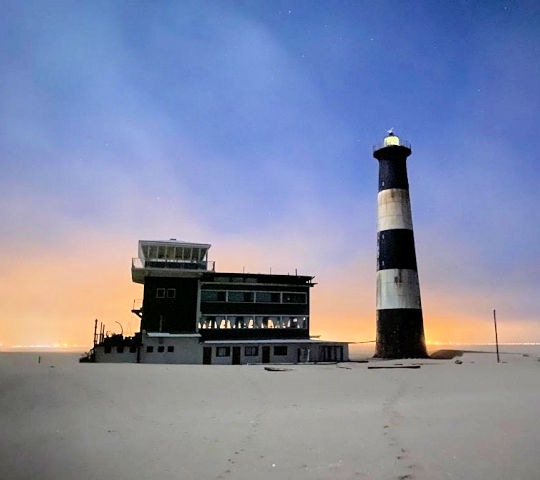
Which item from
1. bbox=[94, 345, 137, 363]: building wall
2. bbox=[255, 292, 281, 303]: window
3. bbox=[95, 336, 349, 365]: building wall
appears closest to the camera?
bbox=[94, 345, 137, 363]: building wall

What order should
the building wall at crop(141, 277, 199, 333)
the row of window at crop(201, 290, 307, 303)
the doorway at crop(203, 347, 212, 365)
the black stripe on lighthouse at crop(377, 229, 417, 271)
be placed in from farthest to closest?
the row of window at crop(201, 290, 307, 303) < the black stripe on lighthouse at crop(377, 229, 417, 271) < the building wall at crop(141, 277, 199, 333) < the doorway at crop(203, 347, 212, 365)

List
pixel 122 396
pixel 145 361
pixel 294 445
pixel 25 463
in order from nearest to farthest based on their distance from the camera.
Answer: pixel 25 463 → pixel 294 445 → pixel 122 396 → pixel 145 361

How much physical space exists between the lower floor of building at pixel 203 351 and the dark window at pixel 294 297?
4.68 metres

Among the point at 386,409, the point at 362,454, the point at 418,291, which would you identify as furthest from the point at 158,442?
the point at 418,291

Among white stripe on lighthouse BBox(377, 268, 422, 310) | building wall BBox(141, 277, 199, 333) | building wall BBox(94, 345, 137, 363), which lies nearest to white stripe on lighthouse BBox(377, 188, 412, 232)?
white stripe on lighthouse BBox(377, 268, 422, 310)

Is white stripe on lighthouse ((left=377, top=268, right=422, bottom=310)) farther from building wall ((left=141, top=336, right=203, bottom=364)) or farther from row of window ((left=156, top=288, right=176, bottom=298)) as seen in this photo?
row of window ((left=156, top=288, right=176, bottom=298))

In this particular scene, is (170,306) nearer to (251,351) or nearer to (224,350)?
(224,350)

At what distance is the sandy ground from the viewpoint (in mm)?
11180

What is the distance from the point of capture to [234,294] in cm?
5094

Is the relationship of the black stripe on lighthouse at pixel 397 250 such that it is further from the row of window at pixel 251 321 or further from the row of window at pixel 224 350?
the row of window at pixel 224 350

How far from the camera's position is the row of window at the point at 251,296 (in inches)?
1982

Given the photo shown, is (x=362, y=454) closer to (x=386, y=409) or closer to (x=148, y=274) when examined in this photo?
(x=386, y=409)

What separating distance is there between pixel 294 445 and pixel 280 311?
3866cm

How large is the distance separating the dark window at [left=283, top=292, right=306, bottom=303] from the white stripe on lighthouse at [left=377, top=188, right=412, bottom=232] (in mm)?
11549
